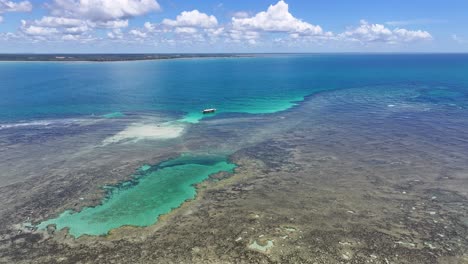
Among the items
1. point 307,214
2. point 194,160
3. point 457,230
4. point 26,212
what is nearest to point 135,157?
point 194,160

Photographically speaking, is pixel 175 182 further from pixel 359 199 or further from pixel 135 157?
pixel 359 199

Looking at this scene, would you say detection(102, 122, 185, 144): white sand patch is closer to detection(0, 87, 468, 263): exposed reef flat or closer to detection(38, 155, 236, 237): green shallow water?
detection(0, 87, 468, 263): exposed reef flat

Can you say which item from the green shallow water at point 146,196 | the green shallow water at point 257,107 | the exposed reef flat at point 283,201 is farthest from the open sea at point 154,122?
the exposed reef flat at point 283,201

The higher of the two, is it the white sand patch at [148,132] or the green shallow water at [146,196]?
the white sand patch at [148,132]

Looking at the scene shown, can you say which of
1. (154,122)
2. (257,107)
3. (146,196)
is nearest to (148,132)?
(154,122)

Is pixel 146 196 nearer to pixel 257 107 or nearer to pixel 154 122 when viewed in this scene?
pixel 154 122

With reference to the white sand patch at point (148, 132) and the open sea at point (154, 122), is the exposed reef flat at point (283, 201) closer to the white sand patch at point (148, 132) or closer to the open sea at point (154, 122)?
the open sea at point (154, 122)
